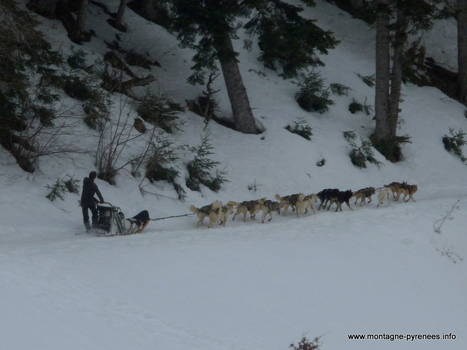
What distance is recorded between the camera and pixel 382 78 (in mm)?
20516

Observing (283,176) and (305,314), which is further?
(283,176)

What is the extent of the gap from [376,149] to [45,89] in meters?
11.7

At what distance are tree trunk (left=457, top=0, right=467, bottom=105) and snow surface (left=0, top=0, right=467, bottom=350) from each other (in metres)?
5.83

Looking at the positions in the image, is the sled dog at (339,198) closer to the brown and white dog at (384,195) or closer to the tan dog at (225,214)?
the brown and white dog at (384,195)

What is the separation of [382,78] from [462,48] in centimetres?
699

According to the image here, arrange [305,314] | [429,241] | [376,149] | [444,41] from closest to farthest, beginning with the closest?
[305,314], [429,241], [376,149], [444,41]

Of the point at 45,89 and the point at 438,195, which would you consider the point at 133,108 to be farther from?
the point at 438,195

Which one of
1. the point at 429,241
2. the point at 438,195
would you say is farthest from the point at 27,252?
the point at 438,195

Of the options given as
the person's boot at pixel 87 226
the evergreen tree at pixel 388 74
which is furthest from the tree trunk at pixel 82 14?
the person's boot at pixel 87 226

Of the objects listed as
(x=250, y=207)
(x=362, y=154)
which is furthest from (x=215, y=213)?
(x=362, y=154)

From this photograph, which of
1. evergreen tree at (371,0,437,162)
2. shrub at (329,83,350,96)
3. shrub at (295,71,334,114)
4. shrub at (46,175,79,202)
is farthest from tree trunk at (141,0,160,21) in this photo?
shrub at (46,175,79,202)

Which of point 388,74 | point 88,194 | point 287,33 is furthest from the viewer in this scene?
point 388,74

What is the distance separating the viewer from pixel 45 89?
15.2m

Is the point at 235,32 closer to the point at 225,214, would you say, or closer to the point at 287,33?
the point at 287,33
